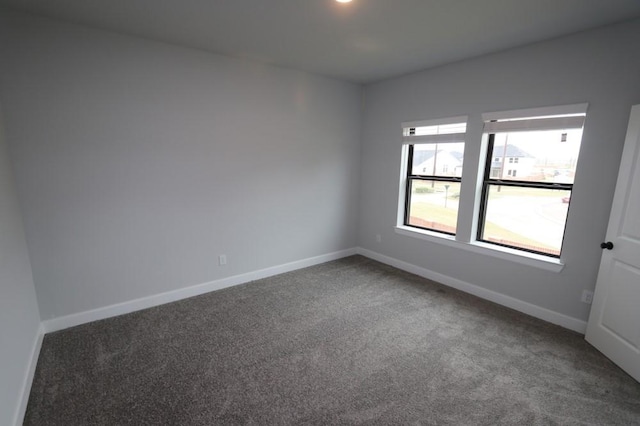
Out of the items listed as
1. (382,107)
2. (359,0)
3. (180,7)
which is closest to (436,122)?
(382,107)

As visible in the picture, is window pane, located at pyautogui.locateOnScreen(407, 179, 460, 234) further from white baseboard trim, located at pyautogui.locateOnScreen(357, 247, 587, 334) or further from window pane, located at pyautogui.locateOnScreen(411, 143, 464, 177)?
white baseboard trim, located at pyautogui.locateOnScreen(357, 247, 587, 334)

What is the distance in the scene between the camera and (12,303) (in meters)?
1.84

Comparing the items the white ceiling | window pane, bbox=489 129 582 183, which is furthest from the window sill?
the white ceiling

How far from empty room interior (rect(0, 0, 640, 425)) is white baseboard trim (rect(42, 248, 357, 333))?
0.8 inches

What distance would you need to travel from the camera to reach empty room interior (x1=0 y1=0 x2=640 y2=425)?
78.1 inches

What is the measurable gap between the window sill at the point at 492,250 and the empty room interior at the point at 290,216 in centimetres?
2

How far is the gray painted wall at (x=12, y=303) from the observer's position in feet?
5.18

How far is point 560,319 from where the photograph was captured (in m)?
2.77

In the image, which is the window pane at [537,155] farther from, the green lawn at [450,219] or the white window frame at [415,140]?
the green lawn at [450,219]

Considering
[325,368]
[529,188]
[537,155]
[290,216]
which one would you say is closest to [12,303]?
[325,368]

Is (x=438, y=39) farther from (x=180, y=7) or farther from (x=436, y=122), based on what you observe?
(x=180, y=7)

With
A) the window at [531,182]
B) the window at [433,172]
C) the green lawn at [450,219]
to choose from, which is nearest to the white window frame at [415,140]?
the window at [433,172]

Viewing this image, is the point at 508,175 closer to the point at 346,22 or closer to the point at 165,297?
the point at 346,22

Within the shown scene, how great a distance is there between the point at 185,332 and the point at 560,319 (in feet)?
11.5
